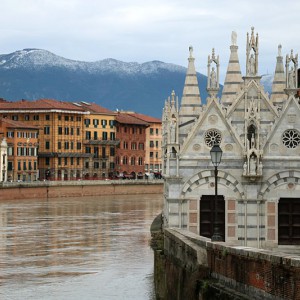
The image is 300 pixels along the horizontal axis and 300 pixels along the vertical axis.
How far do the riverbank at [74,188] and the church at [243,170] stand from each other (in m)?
98.1

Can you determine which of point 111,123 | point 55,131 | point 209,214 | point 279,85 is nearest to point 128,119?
point 111,123

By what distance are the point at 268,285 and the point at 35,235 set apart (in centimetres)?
4869

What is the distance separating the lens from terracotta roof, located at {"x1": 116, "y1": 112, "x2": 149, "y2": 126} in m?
188

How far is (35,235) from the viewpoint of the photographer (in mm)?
66938

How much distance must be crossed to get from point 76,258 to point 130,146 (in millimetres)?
143991

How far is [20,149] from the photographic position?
162000 millimetres

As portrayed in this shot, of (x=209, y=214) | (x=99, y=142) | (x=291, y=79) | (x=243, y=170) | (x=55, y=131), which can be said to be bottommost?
(x=209, y=214)

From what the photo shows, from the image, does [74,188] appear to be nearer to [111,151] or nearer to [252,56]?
[111,151]

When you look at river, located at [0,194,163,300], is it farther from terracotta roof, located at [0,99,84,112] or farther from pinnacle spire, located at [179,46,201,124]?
terracotta roof, located at [0,99,84,112]

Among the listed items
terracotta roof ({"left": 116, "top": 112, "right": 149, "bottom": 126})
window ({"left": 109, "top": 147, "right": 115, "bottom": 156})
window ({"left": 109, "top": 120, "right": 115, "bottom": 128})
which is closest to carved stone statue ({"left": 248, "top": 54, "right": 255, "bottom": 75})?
window ({"left": 109, "top": 120, "right": 115, "bottom": 128})

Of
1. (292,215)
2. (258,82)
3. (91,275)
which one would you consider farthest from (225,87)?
(91,275)

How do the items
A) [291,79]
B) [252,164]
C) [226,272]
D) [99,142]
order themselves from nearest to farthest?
[226,272]
[252,164]
[291,79]
[99,142]

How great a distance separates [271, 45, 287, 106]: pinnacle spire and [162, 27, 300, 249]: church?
1739 mm

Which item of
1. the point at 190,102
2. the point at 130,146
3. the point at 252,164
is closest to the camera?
the point at 252,164
